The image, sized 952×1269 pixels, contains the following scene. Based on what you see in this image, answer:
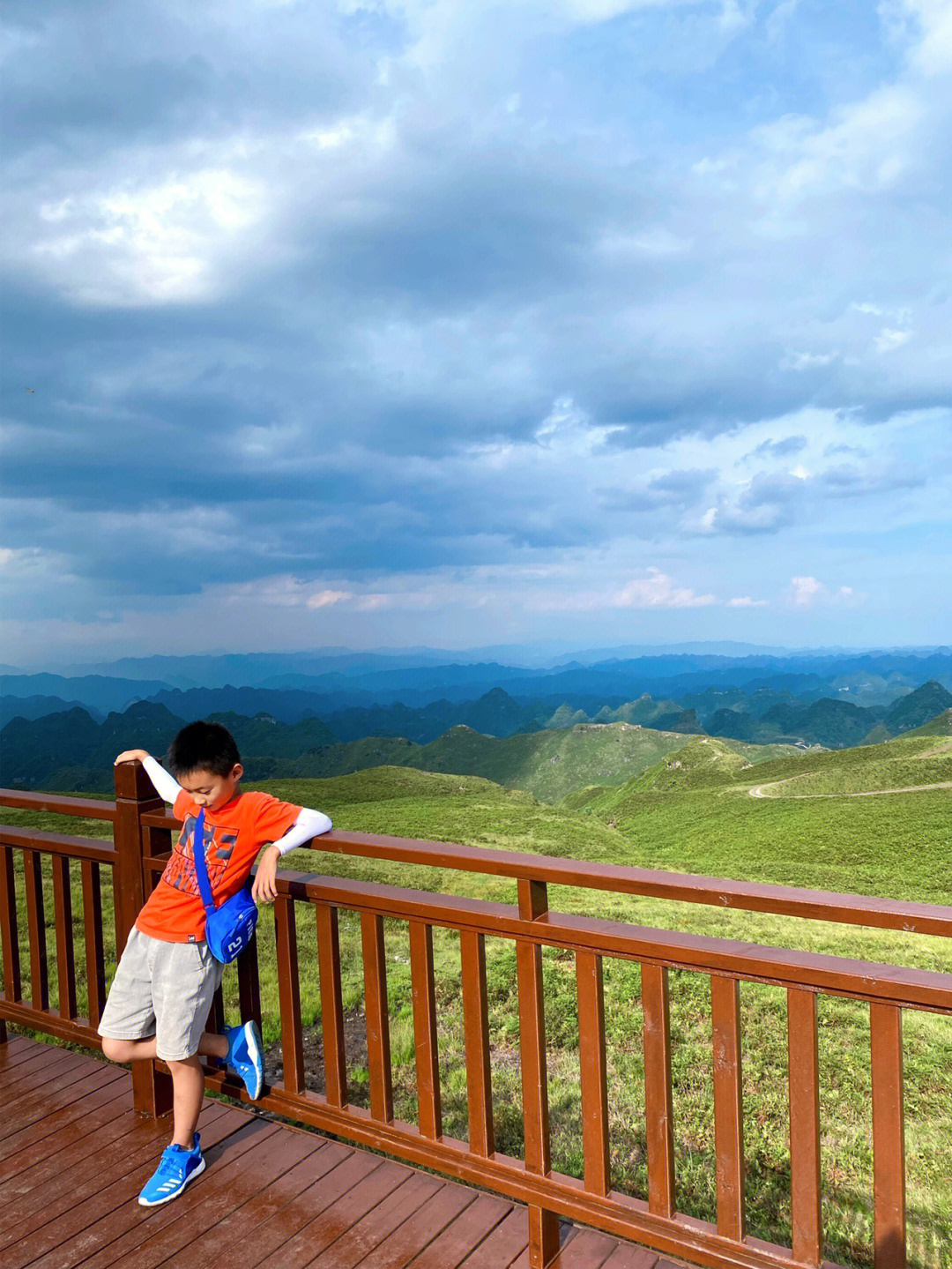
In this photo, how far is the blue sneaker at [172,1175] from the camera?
2566 millimetres

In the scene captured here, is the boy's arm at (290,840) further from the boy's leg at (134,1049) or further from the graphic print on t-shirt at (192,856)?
the boy's leg at (134,1049)

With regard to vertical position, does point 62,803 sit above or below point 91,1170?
above

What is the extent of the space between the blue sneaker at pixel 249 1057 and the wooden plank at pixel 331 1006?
238 millimetres

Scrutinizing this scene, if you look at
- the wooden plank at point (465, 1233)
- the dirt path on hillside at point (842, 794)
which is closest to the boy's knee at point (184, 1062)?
the wooden plank at point (465, 1233)

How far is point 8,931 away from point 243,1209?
171 centimetres

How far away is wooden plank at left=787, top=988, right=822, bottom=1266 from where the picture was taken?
178cm

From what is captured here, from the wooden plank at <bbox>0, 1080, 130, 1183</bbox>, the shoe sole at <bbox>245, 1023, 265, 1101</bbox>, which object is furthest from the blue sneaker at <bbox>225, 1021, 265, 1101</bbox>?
the wooden plank at <bbox>0, 1080, 130, 1183</bbox>

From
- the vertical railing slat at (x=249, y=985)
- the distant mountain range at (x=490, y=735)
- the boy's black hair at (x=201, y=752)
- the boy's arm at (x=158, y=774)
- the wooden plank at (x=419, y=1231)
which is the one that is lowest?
the distant mountain range at (x=490, y=735)

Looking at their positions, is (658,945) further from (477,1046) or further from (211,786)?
(211,786)

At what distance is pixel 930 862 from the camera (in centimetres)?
1972

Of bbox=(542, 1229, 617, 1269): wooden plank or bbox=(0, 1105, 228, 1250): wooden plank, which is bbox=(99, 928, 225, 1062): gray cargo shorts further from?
bbox=(542, 1229, 617, 1269): wooden plank

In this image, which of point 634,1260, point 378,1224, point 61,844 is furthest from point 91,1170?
point 634,1260

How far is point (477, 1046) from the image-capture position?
7.53 ft

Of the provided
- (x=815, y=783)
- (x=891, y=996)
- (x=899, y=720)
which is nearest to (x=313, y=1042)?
(x=891, y=996)
